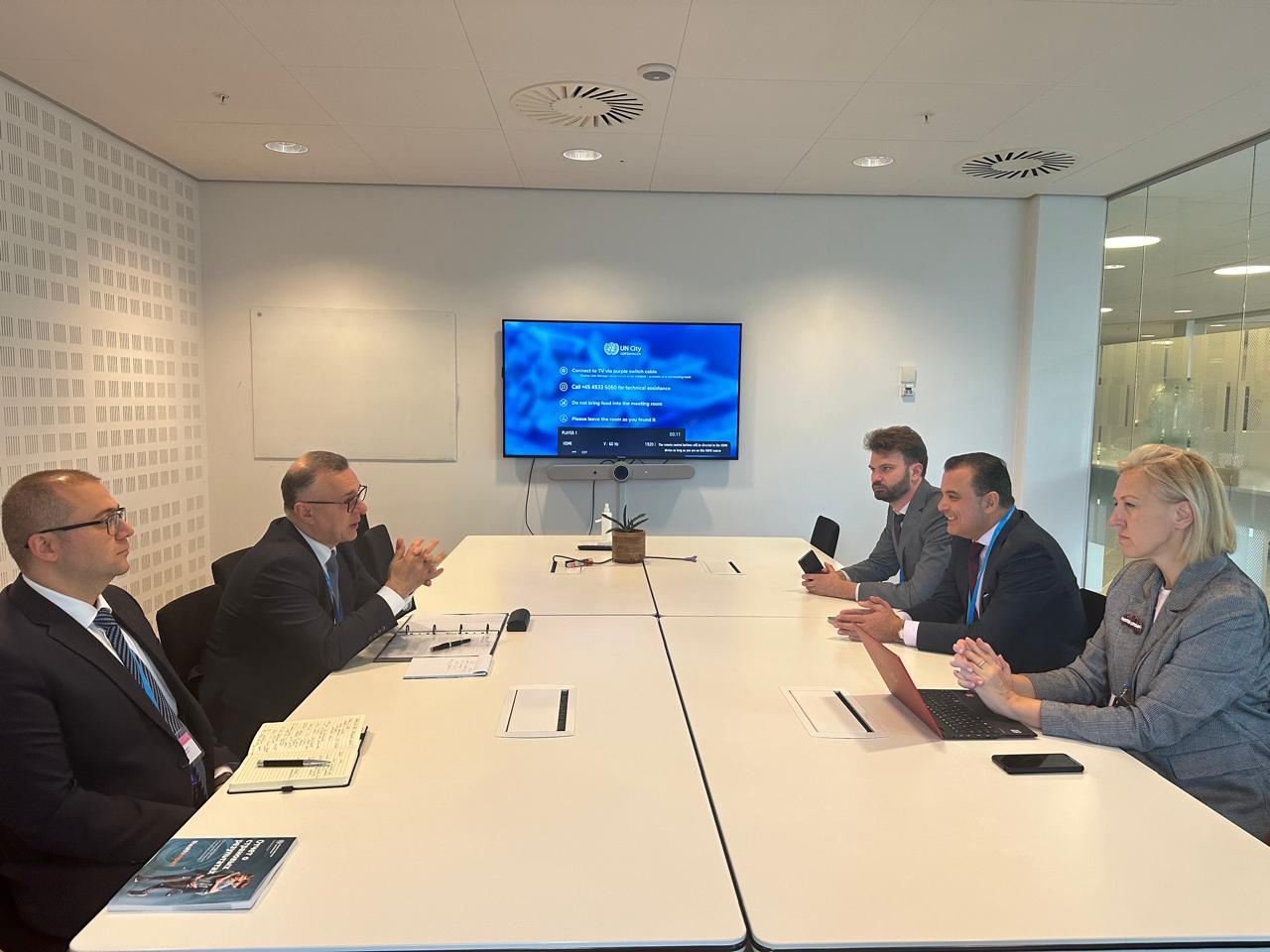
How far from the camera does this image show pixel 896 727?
1.96 meters

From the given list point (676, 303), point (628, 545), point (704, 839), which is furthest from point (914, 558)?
point (676, 303)

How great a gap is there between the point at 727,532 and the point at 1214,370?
3068 millimetres

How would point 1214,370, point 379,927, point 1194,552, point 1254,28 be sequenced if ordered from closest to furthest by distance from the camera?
point 379,927
point 1194,552
point 1254,28
point 1214,370

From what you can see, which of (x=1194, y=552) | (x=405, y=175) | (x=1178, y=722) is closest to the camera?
(x=1178, y=722)

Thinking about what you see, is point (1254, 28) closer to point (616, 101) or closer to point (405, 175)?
point (616, 101)

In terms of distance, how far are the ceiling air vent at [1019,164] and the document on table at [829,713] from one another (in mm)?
3889

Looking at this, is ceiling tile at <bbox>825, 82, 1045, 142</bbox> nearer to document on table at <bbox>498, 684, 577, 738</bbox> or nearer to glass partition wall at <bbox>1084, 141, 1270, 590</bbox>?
glass partition wall at <bbox>1084, 141, 1270, 590</bbox>

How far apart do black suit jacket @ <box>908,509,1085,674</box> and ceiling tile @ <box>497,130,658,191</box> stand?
3.08m

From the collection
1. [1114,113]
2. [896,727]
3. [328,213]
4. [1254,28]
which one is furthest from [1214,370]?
[328,213]

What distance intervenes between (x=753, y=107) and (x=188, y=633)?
336 centimetres

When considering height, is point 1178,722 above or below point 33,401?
below

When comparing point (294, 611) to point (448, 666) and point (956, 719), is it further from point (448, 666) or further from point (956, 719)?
point (956, 719)

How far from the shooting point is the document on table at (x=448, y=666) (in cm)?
228

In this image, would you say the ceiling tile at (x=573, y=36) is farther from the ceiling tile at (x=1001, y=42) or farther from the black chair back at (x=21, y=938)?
the black chair back at (x=21, y=938)
